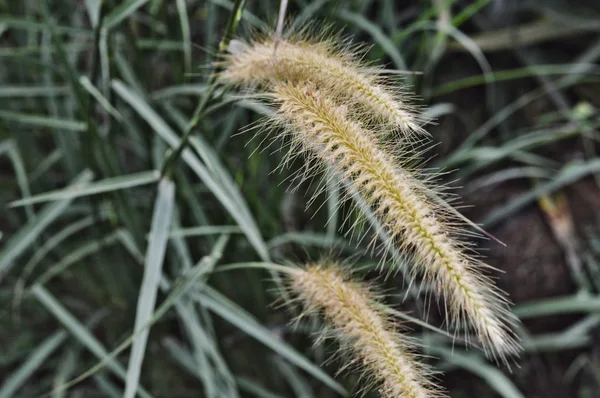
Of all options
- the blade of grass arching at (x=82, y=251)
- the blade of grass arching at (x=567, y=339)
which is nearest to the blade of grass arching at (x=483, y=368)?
the blade of grass arching at (x=567, y=339)

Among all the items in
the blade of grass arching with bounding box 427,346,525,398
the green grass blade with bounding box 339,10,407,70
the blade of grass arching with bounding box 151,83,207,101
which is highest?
the green grass blade with bounding box 339,10,407,70

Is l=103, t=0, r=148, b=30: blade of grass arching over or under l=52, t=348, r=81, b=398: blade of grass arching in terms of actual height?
over

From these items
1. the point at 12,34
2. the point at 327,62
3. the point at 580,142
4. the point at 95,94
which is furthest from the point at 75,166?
the point at 580,142

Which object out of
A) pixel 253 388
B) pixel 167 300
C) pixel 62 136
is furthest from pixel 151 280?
pixel 62 136

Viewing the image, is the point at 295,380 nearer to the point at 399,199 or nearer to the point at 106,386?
the point at 106,386

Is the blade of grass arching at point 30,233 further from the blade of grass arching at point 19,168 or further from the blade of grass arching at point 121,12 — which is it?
the blade of grass arching at point 121,12

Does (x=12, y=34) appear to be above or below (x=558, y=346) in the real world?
above

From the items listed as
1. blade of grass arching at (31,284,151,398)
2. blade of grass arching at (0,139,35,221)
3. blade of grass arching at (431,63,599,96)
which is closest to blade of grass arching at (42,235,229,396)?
blade of grass arching at (31,284,151,398)

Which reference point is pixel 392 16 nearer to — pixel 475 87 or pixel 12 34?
pixel 475 87

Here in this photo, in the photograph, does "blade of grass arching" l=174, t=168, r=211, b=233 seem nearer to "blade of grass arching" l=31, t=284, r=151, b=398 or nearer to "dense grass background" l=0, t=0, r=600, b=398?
"dense grass background" l=0, t=0, r=600, b=398
